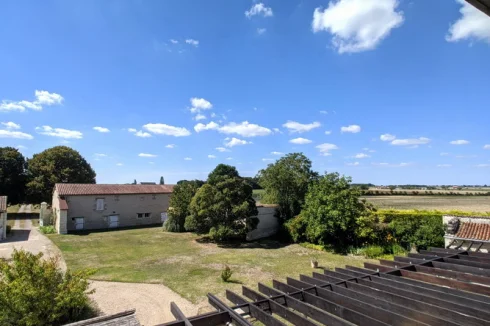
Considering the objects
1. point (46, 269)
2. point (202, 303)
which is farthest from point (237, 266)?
point (46, 269)

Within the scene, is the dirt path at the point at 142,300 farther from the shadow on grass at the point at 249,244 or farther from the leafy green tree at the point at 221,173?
the leafy green tree at the point at 221,173

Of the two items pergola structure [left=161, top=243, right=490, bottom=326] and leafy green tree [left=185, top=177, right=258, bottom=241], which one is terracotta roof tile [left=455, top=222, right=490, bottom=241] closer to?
pergola structure [left=161, top=243, right=490, bottom=326]

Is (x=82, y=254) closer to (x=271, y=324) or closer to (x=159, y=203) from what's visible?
(x=159, y=203)

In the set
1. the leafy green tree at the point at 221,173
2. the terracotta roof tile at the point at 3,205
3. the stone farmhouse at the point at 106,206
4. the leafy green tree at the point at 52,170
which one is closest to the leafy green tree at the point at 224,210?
the leafy green tree at the point at 221,173

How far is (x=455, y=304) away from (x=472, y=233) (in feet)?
42.7

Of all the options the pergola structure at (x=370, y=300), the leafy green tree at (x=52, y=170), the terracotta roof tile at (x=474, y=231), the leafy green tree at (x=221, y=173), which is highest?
the leafy green tree at (x=52, y=170)

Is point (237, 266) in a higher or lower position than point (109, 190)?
lower

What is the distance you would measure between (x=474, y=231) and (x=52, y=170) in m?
43.6

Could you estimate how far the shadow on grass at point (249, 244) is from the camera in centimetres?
2156

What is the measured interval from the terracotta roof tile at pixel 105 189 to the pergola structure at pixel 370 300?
98.6ft

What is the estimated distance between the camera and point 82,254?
60.8 ft

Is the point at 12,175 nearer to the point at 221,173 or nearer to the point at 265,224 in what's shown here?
the point at 221,173

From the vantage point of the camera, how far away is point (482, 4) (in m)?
2.28

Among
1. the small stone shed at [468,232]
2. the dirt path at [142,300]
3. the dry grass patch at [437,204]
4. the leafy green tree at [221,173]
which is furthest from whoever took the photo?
the dry grass patch at [437,204]
